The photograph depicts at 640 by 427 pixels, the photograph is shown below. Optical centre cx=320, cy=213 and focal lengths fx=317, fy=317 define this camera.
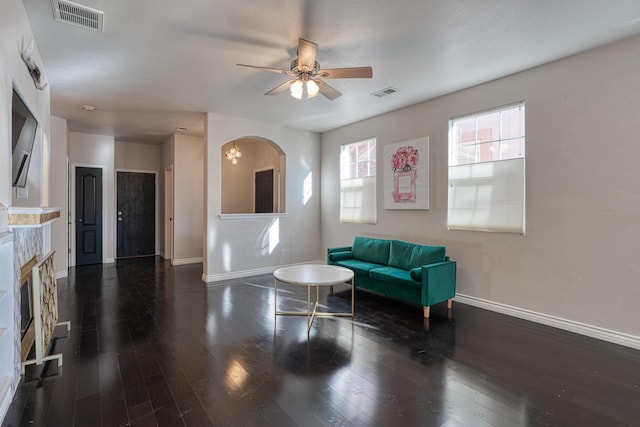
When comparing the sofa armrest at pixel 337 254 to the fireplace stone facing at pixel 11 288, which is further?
the sofa armrest at pixel 337 254

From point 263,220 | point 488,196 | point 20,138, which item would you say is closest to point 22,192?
point 20,138

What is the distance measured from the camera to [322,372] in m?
2.43

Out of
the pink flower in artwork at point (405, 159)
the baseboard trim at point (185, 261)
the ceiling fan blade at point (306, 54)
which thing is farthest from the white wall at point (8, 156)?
the baseboard trim at point (185, 261)

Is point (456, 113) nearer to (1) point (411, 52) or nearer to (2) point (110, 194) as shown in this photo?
(1) point (411, 52)

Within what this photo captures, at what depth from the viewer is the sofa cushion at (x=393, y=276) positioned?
3711mm

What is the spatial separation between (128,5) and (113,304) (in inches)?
134

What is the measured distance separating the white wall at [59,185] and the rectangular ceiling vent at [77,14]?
3819mm

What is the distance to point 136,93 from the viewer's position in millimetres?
4254

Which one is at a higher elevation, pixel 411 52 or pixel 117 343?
pixel 411 52

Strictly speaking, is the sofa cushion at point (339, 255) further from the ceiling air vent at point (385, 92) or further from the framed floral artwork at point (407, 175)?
the ceiling air vent at point (385, 92)

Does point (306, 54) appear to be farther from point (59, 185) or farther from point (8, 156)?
point (59, 185)

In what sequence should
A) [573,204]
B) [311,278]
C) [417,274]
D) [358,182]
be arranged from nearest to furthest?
[573,204] < [311,278] < [417,274] < [358,182]

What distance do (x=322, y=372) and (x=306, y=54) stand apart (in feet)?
8.58

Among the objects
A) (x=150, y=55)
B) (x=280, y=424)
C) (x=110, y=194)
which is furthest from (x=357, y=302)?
(x=110, y=194)
